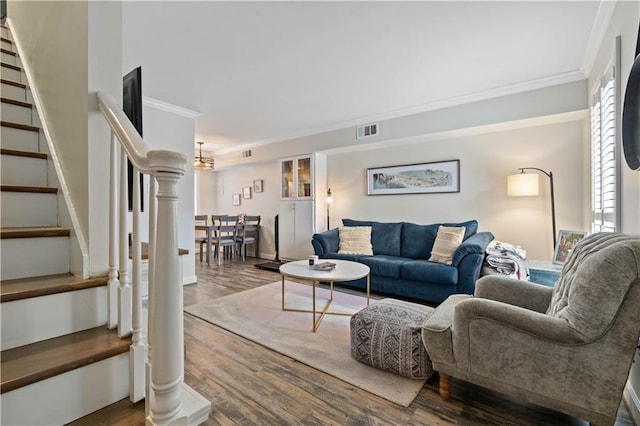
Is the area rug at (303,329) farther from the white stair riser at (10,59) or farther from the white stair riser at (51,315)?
the white stair riser at (10,59)

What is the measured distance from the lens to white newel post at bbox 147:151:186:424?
35.3 inches

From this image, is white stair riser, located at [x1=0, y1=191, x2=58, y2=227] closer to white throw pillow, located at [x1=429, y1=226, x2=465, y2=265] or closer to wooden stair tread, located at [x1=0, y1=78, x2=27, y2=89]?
wooden stair tread, located at [x1=0, y1=78, x2=27, y2=89]

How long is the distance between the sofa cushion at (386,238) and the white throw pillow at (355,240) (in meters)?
0.09

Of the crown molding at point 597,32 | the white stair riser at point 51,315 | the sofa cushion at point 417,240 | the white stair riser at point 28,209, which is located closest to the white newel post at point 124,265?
the white stair riser at point 51,315

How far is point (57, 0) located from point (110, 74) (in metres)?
0.64

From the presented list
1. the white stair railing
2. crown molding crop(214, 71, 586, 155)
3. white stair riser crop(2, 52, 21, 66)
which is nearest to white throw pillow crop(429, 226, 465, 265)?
crown molding crop(214, 71, 586, 155)

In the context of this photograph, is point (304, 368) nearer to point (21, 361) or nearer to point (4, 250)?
point (21, 361)

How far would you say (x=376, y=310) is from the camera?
211cm

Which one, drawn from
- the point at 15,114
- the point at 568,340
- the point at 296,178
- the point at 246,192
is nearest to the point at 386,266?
the point at 568,340

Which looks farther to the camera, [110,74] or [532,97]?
[532,97]

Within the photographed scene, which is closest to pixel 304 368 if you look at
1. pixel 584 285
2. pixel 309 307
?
pixel 309 307

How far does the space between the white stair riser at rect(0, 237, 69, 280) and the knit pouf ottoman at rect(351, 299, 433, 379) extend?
1.70 metres

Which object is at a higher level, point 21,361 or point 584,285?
point 584,285

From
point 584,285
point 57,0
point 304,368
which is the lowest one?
point 304,368
